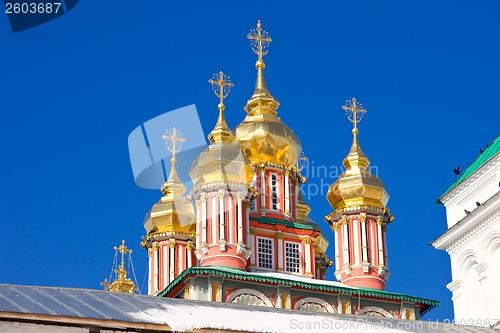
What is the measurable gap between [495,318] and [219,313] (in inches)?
590

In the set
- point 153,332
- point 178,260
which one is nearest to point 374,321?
point 153,332

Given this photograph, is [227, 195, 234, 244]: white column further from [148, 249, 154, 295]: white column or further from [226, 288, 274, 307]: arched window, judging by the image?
[148, 249, 154, 295]: white column

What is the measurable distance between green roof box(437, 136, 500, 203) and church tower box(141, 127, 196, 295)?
35.7ft

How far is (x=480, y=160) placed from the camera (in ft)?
142

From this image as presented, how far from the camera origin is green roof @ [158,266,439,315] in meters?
44.0

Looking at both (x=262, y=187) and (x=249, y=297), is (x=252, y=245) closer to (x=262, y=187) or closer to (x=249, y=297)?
(x=262, y=187)

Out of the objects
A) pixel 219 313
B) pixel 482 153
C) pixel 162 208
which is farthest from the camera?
pixel 162 208

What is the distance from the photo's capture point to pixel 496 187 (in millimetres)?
41406

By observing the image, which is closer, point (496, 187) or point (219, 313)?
point (219, 313)

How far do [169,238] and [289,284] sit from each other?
23.5 ft

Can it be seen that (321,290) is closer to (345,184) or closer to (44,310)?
(345,184)

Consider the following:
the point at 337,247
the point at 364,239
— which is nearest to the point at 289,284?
the point at 337,247

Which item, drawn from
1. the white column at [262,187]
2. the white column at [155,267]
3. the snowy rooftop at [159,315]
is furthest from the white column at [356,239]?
the snowy rooftop at [159,315]

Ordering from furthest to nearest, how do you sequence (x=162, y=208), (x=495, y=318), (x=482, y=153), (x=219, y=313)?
(x=162, y=208), (x=482, y=153), (x=495, y=318), (x=219, y=313)
